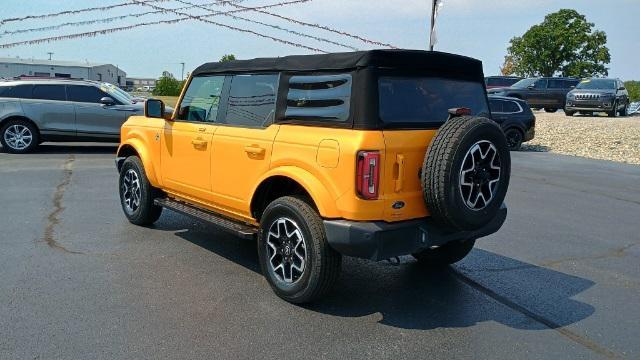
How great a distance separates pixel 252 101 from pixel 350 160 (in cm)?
144

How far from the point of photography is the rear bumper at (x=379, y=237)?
145 inches

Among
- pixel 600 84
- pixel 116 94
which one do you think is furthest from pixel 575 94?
pixel 116 94

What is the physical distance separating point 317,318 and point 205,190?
1770 millimetres

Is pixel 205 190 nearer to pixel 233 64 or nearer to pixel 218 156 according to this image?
pixel 218 156

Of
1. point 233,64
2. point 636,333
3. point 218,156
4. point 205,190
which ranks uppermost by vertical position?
point 233,64

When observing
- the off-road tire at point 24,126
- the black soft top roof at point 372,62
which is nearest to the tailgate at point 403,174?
the black soft top roof at point 372,62

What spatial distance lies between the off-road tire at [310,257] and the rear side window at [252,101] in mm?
803

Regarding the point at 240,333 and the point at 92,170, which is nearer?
the point at 240,333

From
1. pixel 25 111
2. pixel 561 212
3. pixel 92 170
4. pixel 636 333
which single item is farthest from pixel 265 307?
pixel 25 111

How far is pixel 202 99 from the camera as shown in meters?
5.37

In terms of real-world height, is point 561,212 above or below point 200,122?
below

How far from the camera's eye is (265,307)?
4.11 metres

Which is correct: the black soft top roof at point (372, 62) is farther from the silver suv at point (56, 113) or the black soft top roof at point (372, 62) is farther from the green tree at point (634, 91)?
the green tree at point (634, 91)

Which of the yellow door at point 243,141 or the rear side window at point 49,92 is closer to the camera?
the yellow door at point 243,141
